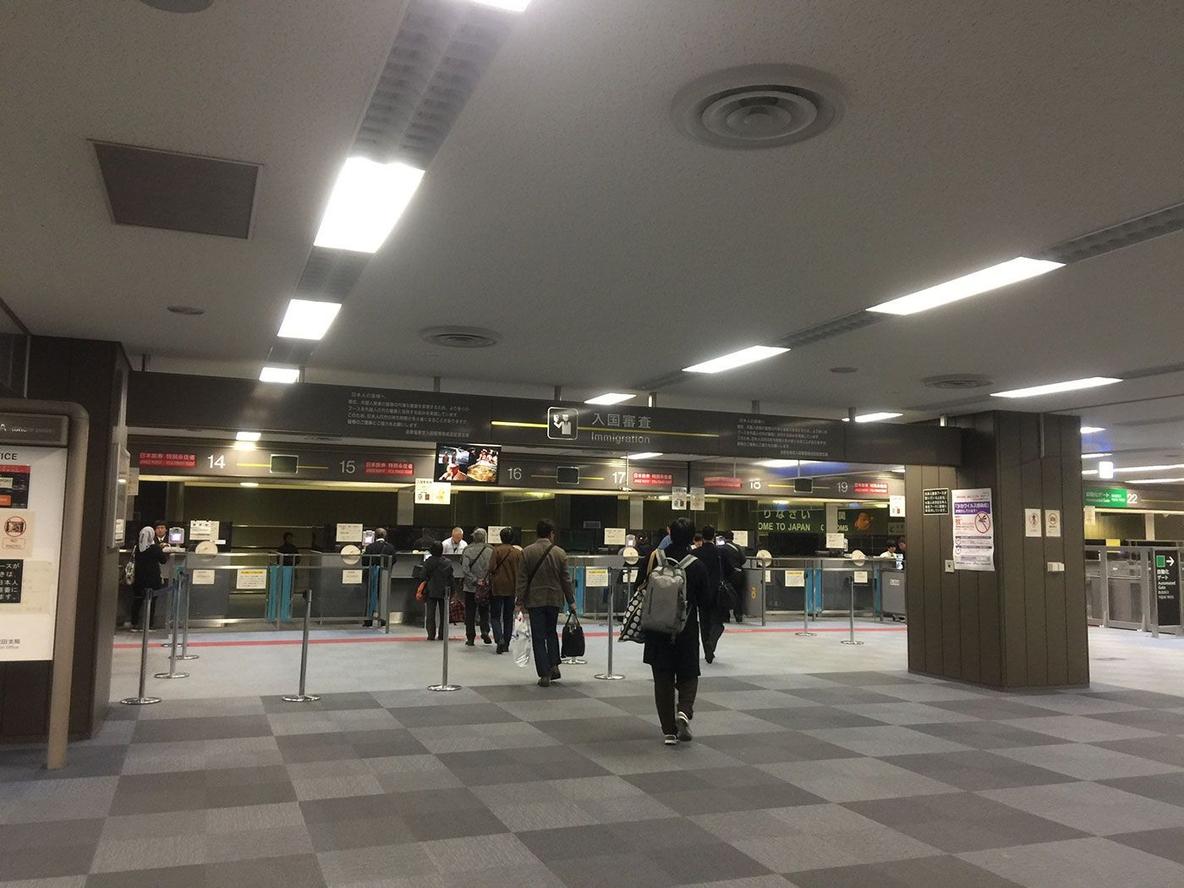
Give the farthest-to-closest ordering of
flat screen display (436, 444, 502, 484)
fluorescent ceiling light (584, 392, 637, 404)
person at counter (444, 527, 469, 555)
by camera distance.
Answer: person at counter (444, 527, 469, 555)
flat screen display (436, 444, 502, 484)
fluorescent ceiling light (584, 392, 637, 404)

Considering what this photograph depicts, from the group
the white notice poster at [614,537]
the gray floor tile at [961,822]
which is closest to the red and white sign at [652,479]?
the white notice poster at [614,537]

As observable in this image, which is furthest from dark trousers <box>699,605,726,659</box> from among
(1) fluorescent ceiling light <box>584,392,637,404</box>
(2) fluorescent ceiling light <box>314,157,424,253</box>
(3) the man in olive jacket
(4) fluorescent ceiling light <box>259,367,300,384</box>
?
(2) fluorescent ceiling light <box>314,157,424,253</box>

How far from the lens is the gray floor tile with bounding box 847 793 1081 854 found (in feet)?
13.9

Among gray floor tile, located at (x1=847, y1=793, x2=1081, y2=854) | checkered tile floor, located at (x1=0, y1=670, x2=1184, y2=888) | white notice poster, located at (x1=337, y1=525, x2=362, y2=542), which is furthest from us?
white notice poster, located at (x1=337, y1=525, x2=362, y2=542)

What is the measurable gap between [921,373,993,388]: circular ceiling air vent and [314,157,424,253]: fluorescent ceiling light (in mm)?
4929

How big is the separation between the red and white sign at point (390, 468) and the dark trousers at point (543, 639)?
8041 mm

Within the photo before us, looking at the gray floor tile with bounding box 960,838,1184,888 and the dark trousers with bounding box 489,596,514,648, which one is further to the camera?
the dark trousers with bounding box 489,596,514,648

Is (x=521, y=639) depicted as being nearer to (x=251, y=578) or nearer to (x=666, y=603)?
(x=666, y=603)

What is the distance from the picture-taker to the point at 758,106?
9.43 ft

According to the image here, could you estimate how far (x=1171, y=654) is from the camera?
11789 mm

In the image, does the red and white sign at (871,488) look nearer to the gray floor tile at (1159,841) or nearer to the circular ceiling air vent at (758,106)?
the gray floor tile at (1159,841)

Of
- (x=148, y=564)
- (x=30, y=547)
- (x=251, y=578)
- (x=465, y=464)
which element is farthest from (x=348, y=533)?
(x=30, y=547)

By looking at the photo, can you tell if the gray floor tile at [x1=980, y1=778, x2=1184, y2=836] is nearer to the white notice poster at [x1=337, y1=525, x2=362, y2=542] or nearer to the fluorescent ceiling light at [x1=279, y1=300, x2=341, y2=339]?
the fluorescent ceiling light at [x1=279, y1=300, x2=341, y2=339]

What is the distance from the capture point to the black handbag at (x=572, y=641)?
26.5 ft
